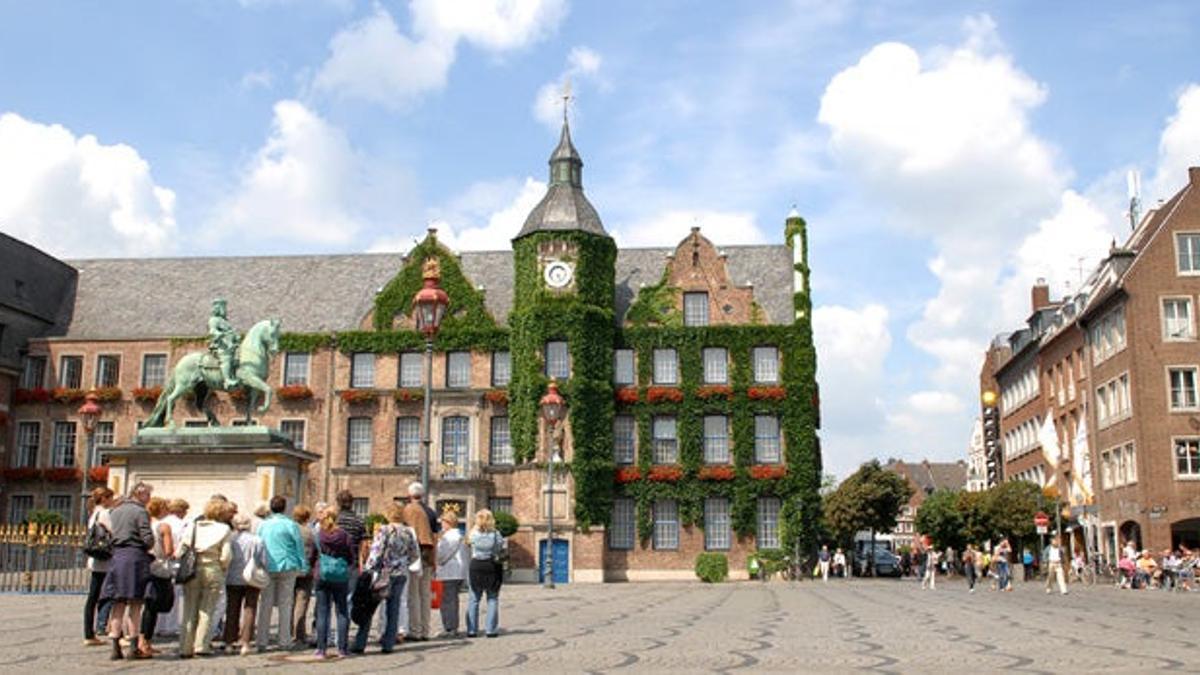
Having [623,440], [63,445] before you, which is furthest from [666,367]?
[63,445]

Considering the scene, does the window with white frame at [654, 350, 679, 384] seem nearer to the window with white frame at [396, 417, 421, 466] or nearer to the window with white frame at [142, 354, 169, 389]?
the window with white frame at [396, 417, 421, 466]

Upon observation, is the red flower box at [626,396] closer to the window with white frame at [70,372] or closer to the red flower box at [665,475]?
the red flower box at [665,475]

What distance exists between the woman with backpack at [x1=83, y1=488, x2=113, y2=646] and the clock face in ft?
125

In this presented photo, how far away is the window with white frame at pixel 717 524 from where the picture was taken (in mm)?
51756

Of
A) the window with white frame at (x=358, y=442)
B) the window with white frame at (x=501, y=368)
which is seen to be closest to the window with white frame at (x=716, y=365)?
the window with white frame at (x=501, y=368)

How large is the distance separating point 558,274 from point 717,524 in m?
13.4

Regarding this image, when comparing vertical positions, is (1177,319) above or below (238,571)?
above

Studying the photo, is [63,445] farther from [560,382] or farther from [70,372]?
[560,382]

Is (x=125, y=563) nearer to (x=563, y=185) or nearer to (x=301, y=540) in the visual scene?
(x=301, y=540)

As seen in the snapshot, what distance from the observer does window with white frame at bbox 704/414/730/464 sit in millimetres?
52750

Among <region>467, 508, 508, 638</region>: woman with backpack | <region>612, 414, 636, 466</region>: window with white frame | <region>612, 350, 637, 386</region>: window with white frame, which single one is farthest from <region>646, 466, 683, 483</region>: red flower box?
<region>467, 508, 508, 638</region>: woman with backpack

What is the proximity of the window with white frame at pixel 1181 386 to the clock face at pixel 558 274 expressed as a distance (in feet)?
86.1

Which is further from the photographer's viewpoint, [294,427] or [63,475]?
[294,427]

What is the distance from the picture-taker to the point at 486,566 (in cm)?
1669
